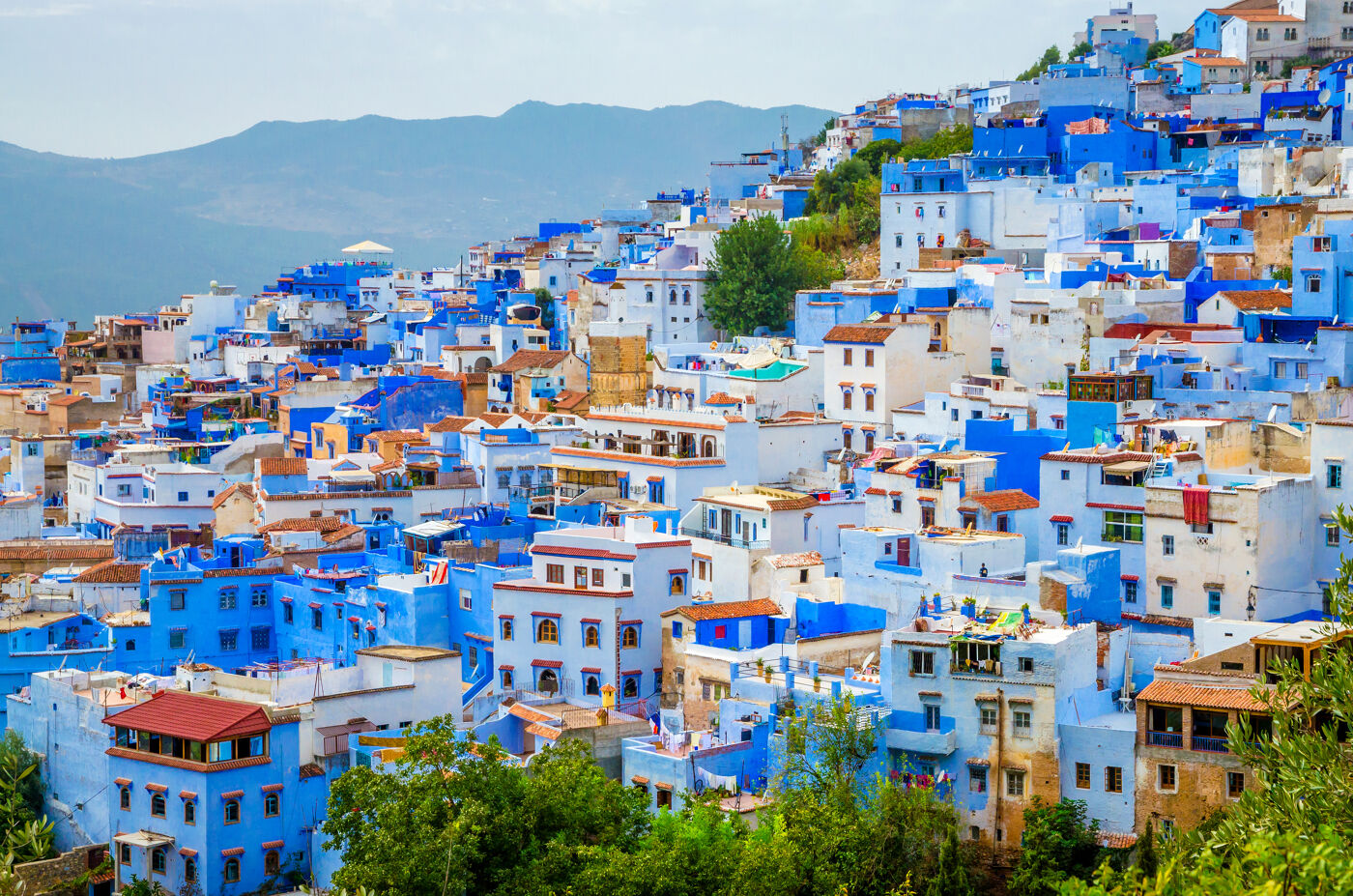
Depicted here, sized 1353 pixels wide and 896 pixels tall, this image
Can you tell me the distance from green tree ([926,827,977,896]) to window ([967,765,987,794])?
1.03 meters

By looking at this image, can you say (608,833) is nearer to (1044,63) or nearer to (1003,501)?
(1003,501)

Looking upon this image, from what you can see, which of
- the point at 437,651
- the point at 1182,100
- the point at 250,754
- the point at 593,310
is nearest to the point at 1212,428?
the point at 437,651

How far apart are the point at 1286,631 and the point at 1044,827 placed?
430 centimetres

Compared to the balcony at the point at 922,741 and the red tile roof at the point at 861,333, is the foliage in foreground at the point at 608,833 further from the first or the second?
the red tile roof at the point at 861,333

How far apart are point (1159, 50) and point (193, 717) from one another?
61.6 meters

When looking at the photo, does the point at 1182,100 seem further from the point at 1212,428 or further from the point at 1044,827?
the point at 1044,827

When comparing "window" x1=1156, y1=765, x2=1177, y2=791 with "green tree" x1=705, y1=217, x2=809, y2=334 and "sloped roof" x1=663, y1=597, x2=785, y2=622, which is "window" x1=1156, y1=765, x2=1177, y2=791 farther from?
"green tree" x1=705, y1=217, x2=809, y2=334

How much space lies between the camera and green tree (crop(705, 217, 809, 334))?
5444 centimetres

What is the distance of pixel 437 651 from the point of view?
3166 cm

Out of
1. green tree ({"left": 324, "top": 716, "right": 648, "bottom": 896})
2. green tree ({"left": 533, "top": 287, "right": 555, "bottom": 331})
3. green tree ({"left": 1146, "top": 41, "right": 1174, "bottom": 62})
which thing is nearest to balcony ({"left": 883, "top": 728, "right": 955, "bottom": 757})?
green tree ({"left": 324, "top": 716, "right": 648, "bottom": 896})

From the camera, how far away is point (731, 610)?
3077 centimetres

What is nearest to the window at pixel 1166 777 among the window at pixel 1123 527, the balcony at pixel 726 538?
the window at pixel 1123 527

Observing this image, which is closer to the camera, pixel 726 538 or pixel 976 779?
pixel 976 779

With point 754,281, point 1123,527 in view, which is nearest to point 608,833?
point 1123,527
